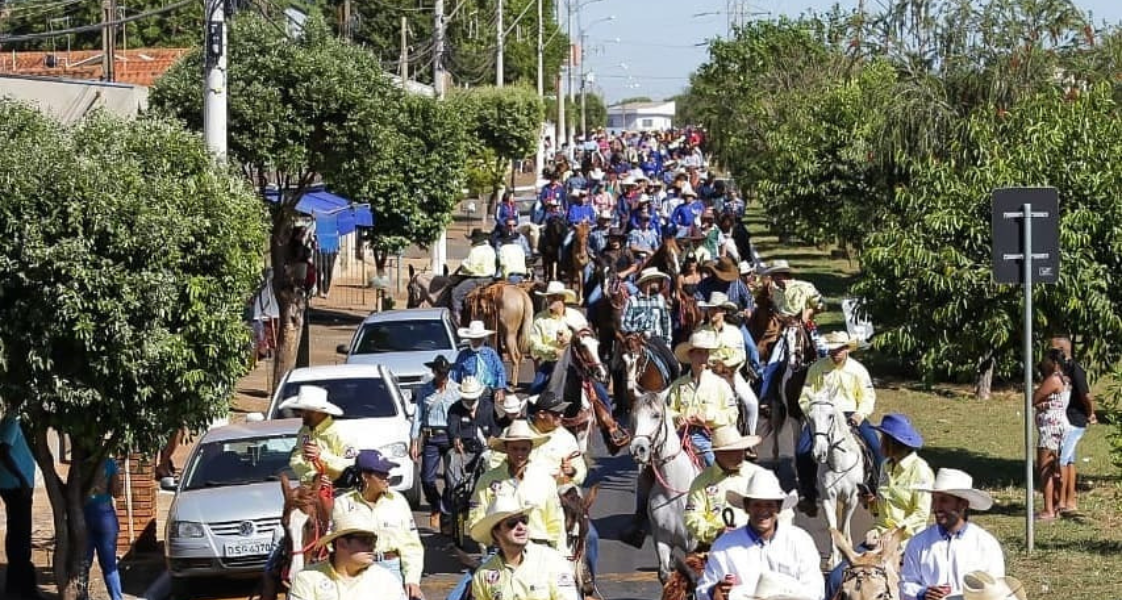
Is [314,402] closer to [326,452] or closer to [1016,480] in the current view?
[326,452]

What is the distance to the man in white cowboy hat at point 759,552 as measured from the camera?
8.68 meters

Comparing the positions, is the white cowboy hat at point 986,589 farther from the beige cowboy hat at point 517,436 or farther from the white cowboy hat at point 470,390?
the white cowboy hat at point 470,390

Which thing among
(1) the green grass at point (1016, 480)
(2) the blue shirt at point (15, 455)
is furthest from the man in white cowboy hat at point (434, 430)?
(1) the green grass at point (1016, 480)

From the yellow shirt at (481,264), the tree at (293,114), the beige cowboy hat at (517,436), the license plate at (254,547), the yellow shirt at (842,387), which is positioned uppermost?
the tree at (293,114)

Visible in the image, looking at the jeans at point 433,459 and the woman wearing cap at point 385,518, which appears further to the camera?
the jeans at point 433,459

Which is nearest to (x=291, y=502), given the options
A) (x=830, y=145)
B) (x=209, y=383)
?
(x=209, y=383)

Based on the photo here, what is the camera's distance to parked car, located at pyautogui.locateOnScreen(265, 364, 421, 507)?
18250 mm

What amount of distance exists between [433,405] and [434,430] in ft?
1.11

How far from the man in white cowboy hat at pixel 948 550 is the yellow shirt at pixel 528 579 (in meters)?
1.76

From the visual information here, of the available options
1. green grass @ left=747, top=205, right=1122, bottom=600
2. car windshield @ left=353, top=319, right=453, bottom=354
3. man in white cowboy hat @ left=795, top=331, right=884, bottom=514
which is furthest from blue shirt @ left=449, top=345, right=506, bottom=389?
car windshield @ left=353, top=319, right=453, bottom=354

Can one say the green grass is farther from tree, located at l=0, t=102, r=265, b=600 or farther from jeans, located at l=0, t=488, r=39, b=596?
jeans, located at l=0, t=488, r=39, b=596

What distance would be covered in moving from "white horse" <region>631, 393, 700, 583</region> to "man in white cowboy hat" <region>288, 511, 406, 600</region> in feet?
12.9

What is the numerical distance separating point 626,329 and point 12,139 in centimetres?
981

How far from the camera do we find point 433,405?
56.7 feet
